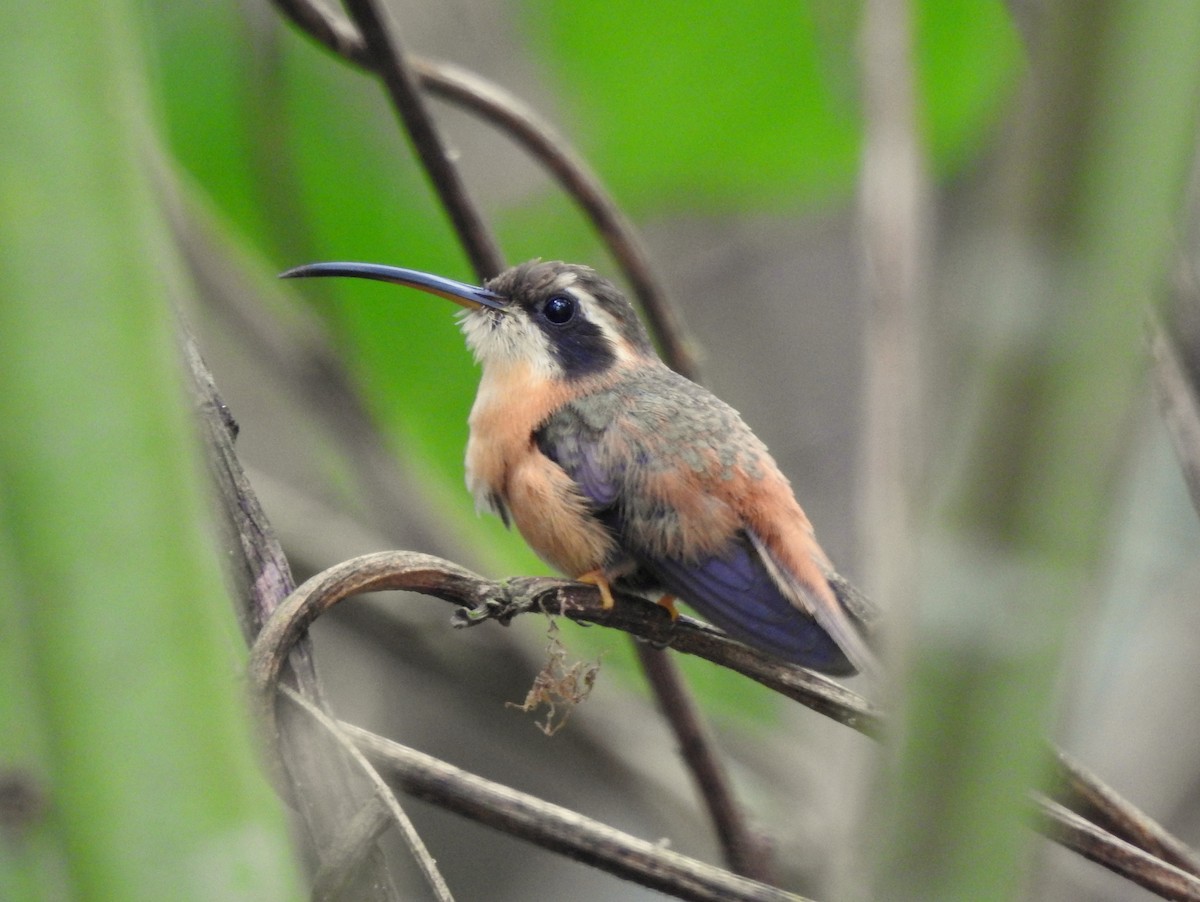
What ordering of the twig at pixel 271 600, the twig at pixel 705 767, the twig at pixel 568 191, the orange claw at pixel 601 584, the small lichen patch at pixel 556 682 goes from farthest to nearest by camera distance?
the twig at pixel 705 767 → the twig at pixel 568 191 → the orange claw at pixel 601 584 → the small lichen patch at pixel 556 682 → the twig at pixel 271 600

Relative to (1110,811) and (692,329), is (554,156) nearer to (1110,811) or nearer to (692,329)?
(1110,811)

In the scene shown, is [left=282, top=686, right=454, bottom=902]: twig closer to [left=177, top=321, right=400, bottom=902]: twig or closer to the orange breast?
[left=177, top=321, right=400, bottom=902]: twig

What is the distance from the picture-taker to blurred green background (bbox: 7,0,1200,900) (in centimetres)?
61

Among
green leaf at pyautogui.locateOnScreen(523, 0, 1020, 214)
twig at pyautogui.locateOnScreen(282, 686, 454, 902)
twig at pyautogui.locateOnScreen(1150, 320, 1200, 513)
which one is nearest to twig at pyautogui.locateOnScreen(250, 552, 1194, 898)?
twig at pyautogui.locateOnScreen(282, 686, 454, 902)

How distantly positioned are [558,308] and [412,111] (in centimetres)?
79

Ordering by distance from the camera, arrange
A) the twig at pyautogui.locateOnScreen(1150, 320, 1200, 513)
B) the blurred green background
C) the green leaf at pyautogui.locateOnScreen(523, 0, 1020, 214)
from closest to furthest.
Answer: the blurred green background, the twig at pyautogui.locateOnScreen(1150, 320, 1200, 513), the green leaf at pyautogui.locateOnScreen(523, 0, 1020, 214)

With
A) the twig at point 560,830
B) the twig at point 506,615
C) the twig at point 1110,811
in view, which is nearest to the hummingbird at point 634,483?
the twig at point 506,615

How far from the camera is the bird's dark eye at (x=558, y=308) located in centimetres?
294

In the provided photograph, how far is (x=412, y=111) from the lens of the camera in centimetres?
224

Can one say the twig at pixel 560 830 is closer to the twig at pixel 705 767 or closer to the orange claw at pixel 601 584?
the orange claw at pixel 601 584

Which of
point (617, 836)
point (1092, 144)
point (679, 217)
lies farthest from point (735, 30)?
point (1092, 144)

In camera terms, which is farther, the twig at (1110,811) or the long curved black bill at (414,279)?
the long curved black bill at (414,279)

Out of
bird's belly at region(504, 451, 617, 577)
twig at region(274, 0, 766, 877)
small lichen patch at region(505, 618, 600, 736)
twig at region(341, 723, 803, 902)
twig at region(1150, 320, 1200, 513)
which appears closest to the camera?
twig at region(341, 723, 803, 902)

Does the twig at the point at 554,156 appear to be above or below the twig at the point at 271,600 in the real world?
above
